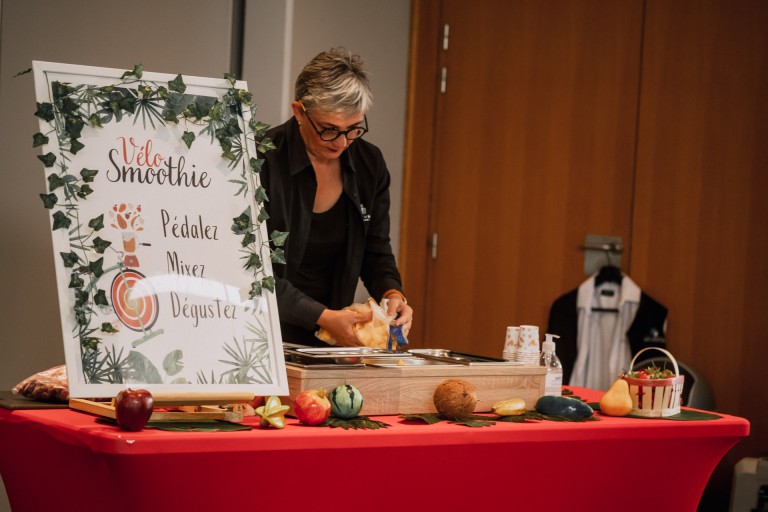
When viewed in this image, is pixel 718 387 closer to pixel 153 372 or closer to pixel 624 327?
pixel 624 327

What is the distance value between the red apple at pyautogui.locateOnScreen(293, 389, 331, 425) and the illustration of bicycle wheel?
0.29 m

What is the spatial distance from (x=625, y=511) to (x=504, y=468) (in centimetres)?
33

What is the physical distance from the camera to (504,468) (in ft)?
5.67

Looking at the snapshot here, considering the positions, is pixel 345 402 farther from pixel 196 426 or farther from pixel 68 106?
pixel 68 106

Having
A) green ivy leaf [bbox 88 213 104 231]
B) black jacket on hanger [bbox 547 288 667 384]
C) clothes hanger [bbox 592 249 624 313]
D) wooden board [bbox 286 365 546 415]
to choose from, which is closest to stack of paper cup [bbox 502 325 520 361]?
wooden board [bbox 286 365 546 415]

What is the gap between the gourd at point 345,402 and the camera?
165 cm

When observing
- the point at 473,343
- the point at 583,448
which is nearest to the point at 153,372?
the point at 583,448

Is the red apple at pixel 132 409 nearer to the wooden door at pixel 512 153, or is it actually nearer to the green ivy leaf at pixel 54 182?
the green ivy leaf at pixel 54 182

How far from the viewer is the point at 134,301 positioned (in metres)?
1.62

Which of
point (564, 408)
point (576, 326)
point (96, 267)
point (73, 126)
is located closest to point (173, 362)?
point (96, 267)

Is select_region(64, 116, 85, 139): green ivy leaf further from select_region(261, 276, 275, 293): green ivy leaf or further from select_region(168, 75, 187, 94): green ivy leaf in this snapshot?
select_region(261, 276, 275, 293): green ivy leaf

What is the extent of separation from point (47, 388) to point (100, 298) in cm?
28

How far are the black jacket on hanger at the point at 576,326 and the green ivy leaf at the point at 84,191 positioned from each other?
2.85m

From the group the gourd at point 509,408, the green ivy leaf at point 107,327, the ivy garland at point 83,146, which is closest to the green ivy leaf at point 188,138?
the ivy garland at point 83,146
